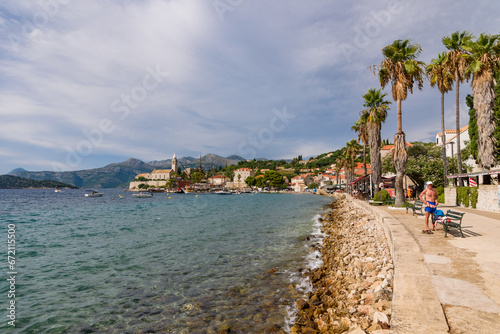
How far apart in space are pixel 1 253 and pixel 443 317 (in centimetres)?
1945

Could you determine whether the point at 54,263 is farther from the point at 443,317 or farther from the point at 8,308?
the point at 443,317

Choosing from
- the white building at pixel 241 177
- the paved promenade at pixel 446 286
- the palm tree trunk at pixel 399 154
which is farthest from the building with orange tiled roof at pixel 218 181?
the paved promenade at pixel 446 286

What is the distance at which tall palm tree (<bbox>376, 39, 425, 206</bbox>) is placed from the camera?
17859 millimetres

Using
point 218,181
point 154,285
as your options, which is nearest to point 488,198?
point 154,285

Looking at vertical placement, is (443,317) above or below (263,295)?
above

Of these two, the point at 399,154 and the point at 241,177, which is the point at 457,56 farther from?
the point at 241,177

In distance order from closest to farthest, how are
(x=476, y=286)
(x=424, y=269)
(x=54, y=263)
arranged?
(x=476, y=286), (x=424, y=269), (x=54, y=263)

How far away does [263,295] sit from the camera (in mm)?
7875

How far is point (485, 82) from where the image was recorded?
2144 cm

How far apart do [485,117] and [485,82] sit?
9.67 ft

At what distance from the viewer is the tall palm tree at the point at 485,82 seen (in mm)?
21312

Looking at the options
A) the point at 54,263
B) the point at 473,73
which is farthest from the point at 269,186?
the point at 54,263

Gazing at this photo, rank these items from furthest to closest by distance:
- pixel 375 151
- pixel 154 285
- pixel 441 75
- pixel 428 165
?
pixel 428 165 → pixel 375 151 → pixel 441 75 → pixel 154 285

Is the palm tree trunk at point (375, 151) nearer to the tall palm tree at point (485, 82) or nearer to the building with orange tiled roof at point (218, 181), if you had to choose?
the tall palm tree at point (485, 82)
